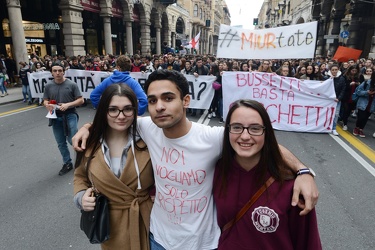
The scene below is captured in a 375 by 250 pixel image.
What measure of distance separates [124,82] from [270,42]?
5356 millimetres

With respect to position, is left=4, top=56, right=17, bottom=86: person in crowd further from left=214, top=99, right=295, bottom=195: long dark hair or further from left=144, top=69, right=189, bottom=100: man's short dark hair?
left=214, top=99, right=295, bottom=195: long dark hair

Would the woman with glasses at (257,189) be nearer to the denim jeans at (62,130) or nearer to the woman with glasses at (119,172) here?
the woman with glasses at (119,172)

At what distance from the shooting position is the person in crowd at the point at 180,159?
Answer: 1.58m

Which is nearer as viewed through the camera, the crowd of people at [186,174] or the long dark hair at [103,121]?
the crowd of people at [186,174]

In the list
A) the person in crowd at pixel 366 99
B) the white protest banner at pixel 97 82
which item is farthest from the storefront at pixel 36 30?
the person in crowd at pixel 366 99

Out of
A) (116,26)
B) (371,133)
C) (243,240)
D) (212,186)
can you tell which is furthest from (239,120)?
(116,26)

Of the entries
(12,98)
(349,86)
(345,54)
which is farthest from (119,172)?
(345,54)

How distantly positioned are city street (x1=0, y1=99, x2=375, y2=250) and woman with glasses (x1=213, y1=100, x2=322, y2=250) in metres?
1.99

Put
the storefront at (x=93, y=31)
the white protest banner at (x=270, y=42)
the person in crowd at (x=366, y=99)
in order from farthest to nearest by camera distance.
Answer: the storefront at (x=93, y=31) < the white protest banner at (x=270, y=42) < the person in crowd at (x=366, y=99)

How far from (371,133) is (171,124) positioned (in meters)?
7.71

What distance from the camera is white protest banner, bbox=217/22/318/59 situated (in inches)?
291

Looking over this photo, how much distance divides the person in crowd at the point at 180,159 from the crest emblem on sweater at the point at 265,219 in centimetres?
30

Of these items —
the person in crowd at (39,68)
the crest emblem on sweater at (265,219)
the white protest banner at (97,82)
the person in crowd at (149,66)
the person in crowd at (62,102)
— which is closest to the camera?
the crest emblem on sweater at (265,219)

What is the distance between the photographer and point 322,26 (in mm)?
29156
